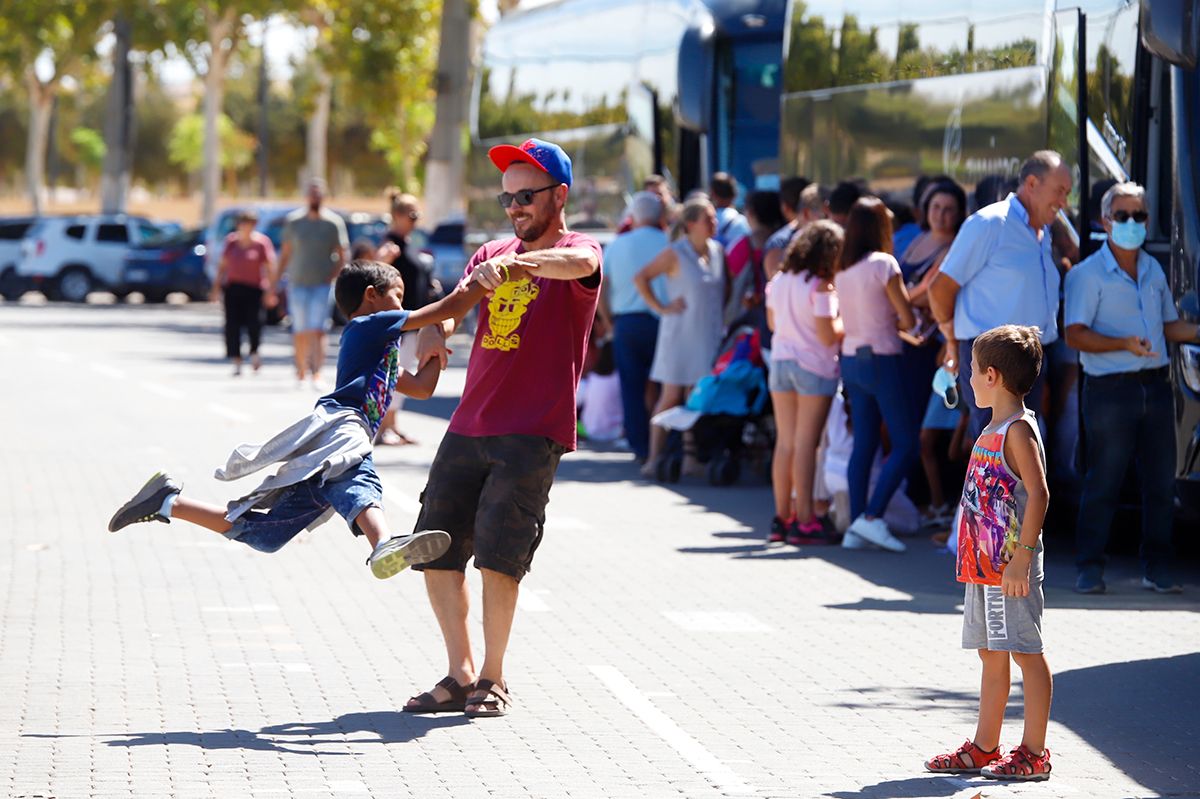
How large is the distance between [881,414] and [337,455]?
487 cm

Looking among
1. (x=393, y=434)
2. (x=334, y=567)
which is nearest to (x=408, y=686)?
(x=334, y=567)

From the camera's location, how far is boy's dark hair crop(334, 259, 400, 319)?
7.58 m

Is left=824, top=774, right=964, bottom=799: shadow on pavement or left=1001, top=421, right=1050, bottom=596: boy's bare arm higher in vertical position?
left=1001, top=421, right=1050, bottom=596: boy's bare arm

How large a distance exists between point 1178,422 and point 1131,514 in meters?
1.80

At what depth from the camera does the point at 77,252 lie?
4650 centimetres

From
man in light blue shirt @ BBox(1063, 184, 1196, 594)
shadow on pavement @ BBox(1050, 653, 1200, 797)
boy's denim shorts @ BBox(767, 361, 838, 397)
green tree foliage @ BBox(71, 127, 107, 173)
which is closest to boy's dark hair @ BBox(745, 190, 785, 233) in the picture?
boy's denim shorts @ BBox(767, 361, 838, 397)

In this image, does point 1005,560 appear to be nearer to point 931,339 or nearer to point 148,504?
point 148,504

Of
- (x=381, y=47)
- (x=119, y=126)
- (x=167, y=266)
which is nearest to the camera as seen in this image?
(x=381, y=47)

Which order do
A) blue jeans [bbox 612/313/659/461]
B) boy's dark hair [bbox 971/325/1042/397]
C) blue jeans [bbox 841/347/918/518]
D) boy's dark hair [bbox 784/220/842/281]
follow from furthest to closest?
blue jeans [bbox 612/313/659/461] → boy's dark hair [bbox 784/220/842/281] → blue jeans [bbox 841/347/918/518] → boy's dark hair [bbox 971/325/1042/397]

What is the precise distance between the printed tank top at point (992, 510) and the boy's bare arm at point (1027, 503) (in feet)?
0.08

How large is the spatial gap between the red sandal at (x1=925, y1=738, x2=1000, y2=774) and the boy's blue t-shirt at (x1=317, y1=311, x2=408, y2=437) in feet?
7.42

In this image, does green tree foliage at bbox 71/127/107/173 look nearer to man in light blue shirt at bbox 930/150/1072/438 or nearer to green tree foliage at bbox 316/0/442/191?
green tree foliage at bbox 316/0/442/191

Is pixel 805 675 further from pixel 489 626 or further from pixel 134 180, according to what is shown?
pixel 134 180

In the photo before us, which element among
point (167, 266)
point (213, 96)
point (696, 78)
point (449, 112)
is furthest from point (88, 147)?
point (696, 78)
